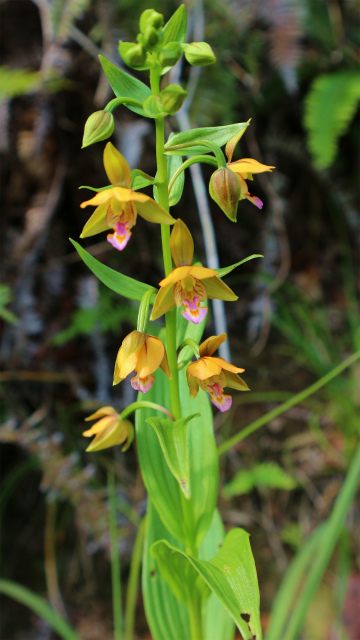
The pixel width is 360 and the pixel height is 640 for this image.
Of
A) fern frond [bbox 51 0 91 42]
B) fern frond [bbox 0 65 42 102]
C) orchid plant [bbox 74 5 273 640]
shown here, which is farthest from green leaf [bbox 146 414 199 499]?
fern frond [bbox 51 0 91 42]

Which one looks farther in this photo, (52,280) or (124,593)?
(124,593)

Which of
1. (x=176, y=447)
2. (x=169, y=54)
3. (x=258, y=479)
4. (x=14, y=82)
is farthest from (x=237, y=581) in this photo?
(x=14, y=82)

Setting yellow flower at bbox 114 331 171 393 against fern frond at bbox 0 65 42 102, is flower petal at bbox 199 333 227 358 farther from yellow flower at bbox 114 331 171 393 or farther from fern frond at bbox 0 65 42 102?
fern frond at bbox 0 65 42 102


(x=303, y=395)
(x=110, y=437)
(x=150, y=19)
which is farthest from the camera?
(x=303, y=395)

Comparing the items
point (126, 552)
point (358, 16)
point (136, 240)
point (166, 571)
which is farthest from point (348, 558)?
point (358, 16)

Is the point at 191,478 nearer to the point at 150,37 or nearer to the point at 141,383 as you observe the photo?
the point at 141,383

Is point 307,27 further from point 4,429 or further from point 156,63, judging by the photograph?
point 4,429

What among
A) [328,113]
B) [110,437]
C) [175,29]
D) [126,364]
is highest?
[328,113]

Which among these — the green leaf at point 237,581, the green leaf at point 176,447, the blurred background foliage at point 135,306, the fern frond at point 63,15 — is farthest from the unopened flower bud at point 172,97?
the fern frond at point 63,15
